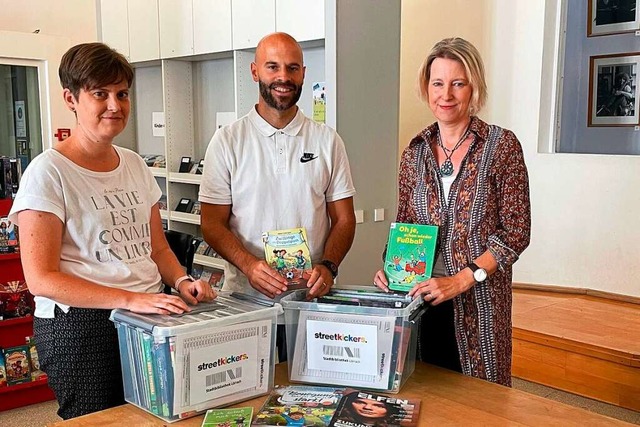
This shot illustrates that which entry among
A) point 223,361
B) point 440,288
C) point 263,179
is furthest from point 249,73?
point 223,361

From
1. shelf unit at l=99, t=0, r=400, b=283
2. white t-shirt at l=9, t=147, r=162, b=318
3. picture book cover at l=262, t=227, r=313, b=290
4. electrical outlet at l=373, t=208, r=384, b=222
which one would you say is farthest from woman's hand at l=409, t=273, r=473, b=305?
electrical outlet at l=373, t=208, r=384, b=222

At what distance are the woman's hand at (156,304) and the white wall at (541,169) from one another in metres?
3.36

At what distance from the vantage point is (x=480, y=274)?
1.76m

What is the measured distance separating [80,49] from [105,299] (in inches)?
24.6

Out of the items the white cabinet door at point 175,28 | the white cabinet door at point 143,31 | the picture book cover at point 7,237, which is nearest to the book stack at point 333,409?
the picture book cover at point 7,237

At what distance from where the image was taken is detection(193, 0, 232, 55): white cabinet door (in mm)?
4086

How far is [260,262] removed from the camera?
186cm

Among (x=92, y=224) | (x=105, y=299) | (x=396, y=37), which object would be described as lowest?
(x=105, y=299)

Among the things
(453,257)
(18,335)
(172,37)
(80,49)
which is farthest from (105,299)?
(172,37)

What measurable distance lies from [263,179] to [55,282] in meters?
0.77

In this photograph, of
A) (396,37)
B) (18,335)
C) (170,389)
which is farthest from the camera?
(396,37)

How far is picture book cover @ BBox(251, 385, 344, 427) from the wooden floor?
229 centimetres

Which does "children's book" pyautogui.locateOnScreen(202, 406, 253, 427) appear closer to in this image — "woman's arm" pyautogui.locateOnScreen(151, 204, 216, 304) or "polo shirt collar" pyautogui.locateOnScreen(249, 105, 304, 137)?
"woman's arm" pyautogui.locateOnScreen(151, 204, 216, 304)

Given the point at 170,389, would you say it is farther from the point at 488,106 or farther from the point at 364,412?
the point at 488,106
